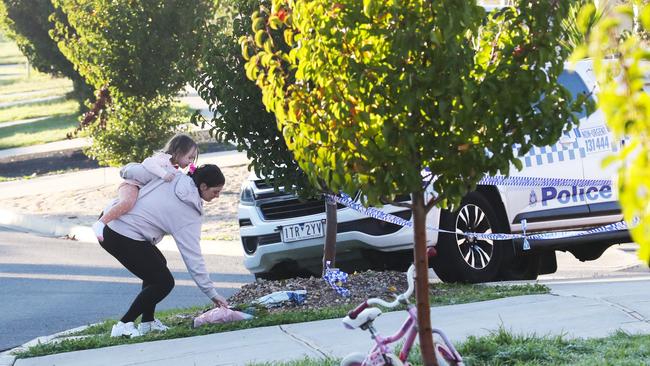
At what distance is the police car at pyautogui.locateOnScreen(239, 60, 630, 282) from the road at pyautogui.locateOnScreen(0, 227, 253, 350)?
1232 mm

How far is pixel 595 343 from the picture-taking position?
6.72 meters

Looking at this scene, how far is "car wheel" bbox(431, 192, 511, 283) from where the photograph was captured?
32.4 feet

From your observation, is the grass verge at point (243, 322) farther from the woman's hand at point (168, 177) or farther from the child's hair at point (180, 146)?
the child's hair at point (180, 146)

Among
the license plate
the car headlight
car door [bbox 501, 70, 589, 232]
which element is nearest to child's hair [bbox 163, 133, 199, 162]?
the license plate

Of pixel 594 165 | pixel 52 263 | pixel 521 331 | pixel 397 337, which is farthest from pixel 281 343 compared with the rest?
pixel 52 263

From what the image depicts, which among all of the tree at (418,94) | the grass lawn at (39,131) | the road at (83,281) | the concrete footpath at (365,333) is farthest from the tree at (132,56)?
the grass lawn at (39,131)

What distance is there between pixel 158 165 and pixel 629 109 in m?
6.10

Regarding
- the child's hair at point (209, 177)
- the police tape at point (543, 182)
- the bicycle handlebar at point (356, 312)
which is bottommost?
the bicycle handlebar at point (356, 312)

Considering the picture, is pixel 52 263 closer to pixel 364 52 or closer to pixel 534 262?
pixel 534 262

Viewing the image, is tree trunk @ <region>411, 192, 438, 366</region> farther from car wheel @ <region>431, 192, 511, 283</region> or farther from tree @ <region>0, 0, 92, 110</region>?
tree @ <region>0, 0, 92, 110</region>

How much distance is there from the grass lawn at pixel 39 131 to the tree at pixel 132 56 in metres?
13.7

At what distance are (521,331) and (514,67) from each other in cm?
249

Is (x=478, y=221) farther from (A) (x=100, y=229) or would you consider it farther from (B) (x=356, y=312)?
(B) (x=356, y=312)

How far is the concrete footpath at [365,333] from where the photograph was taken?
7273 millimetres
